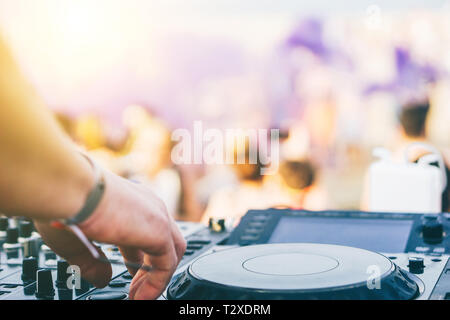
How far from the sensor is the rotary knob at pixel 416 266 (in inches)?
30.8

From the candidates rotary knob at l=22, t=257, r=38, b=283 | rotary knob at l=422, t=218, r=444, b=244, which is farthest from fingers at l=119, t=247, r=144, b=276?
rotary knob at l=422, t=218, r=444, b=244

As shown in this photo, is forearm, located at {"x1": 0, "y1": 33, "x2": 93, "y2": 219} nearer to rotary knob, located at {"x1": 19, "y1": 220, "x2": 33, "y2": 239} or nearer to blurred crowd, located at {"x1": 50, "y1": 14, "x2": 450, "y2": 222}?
rotary knob, located at {"x1": 19, "y1": 220, "x2": 33, "y2": 239}

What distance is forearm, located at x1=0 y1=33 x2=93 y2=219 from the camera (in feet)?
1.59

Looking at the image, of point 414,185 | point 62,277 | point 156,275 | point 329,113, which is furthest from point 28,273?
point 329,113

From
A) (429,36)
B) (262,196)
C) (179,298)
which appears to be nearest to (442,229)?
(179,298)

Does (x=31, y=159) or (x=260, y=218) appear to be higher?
(x=31, y=159)

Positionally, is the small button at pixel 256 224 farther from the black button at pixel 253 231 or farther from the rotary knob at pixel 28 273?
the rotary knob at pixel 28 273

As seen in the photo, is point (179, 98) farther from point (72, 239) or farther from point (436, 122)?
point (72, 239)

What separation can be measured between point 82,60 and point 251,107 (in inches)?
64.8

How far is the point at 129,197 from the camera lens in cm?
60

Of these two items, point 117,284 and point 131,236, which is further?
point 117,284

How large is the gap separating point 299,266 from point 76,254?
0.29 meters

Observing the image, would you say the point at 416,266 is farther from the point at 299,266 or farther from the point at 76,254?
the point at 76,254

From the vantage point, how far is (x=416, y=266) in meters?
0.78
